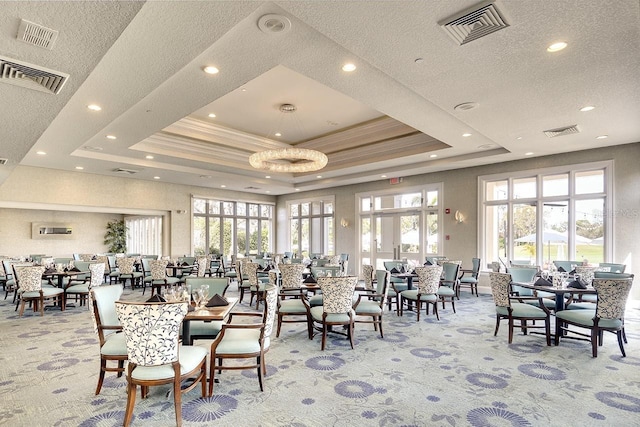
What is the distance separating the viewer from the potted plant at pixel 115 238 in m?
15.1

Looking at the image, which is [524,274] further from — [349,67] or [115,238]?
[115,238]

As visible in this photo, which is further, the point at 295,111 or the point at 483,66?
the point at 295,111

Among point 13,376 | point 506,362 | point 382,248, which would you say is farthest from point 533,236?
point 13,376

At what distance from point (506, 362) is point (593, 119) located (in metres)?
4.57

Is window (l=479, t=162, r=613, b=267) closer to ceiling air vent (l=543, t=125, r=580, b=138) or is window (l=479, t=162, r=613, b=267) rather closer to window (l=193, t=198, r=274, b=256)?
ceiling air vent (l=543, t=125, r=580, b=138)

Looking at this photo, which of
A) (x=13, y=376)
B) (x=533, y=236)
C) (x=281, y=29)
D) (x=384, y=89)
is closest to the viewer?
(x=281, y=29)

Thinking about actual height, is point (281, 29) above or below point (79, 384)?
above

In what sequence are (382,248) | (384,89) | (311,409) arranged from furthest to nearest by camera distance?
(382,248)
(384,89)
(311,409)

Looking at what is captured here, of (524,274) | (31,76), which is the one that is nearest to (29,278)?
(31,76)

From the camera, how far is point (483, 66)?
14.1 ft

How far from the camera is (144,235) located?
48.6 ft

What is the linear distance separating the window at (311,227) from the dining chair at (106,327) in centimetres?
1077

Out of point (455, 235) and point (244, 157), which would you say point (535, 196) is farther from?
point (244, 157)

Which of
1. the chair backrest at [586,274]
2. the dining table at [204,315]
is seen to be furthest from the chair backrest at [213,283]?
the chair backrest at [586,274]
